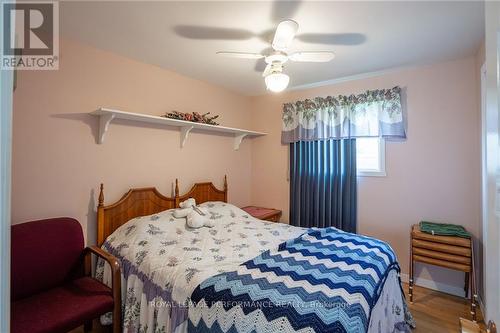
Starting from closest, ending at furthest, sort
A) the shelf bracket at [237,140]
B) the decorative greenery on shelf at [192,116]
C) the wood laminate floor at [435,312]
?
1. the wood laminate floor at [435,312]
2. the decorative greenery on shelf at [192,116]
3. the shelf bracket at [237,140]

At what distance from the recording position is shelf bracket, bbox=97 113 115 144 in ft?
7.35

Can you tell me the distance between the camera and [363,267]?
162 cm

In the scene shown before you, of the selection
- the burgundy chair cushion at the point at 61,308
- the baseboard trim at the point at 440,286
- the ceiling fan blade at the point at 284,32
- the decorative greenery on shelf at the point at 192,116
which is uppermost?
the ceiling fan blade at the point at 284,32

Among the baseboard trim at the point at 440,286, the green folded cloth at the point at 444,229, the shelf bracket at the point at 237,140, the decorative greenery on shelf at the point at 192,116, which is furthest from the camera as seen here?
the shelf bracket at the point at 237,140

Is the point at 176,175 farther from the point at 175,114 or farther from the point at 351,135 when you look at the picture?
the point at 351,135

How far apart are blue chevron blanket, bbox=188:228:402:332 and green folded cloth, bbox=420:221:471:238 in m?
0.91

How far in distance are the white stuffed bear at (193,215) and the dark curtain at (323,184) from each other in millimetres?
1430

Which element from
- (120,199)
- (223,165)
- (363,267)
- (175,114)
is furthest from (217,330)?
(223,165)

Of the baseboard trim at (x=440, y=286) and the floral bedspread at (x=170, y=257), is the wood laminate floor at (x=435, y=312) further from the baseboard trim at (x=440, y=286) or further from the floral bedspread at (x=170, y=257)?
the floral bedspread at (x=170, y=257)

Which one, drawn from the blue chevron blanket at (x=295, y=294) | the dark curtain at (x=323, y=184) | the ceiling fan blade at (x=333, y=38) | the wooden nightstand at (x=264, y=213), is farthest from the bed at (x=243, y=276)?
the ceiling fan blade at (x=333, y=38)

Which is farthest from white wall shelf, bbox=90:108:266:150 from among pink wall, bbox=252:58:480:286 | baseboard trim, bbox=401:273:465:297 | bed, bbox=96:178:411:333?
baseboard trim, bbox=401:273:465:297

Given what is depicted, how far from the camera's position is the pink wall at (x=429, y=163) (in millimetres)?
2504

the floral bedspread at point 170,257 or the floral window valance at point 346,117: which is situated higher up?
the floral window valance at point 346,117

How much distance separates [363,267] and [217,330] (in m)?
0.99
